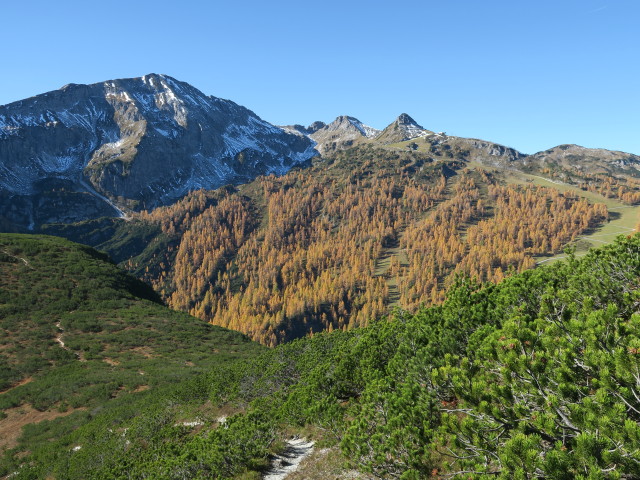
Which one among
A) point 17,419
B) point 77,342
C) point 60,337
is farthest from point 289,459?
point 60,337

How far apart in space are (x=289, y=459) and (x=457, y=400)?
10640 mm

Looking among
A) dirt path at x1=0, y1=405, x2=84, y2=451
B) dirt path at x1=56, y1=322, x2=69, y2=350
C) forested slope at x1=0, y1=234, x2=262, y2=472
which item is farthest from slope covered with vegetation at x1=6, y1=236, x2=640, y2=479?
dirt path at x1=56, y1=322, x2=69, y2=350

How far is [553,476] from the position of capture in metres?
5.61

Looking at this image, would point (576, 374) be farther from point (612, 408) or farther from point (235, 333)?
point (235, 333)

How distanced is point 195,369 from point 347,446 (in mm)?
36200

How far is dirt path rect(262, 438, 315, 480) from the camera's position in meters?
16.7

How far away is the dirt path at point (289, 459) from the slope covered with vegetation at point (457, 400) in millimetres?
739

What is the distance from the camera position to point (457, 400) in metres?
13.0

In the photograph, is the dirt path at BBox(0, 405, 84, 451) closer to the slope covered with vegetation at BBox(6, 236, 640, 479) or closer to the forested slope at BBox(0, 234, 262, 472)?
the forested slope at BBox(0, 234, 262, 472)

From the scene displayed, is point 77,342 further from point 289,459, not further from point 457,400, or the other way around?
point 457,400

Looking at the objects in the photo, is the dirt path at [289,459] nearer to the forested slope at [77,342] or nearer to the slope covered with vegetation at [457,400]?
the slope covered with vegetation at [457,400]

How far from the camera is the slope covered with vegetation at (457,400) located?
6.23 meters

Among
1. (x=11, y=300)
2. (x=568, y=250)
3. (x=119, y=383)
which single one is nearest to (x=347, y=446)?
(x=568, y=250)

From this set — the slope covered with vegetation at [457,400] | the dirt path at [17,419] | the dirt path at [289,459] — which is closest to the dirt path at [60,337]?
the dirt path at [17,419]
